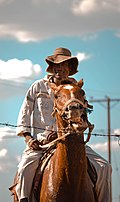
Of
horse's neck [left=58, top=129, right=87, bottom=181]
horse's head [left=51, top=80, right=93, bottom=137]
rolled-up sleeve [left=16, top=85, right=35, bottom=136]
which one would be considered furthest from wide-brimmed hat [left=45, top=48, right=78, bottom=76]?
horse's neck [left=58, top=129, right=87, bottom=181]

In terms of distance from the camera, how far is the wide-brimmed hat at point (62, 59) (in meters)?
9.10

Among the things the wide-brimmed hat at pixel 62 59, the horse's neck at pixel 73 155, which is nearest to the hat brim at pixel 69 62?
the wide-brimmed hat at pixel 62 59

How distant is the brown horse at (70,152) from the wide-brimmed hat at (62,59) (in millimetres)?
1273

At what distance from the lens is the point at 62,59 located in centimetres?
909

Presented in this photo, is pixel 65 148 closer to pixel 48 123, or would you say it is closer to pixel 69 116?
pixel 69 116

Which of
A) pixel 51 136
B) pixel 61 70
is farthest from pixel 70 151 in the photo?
pixel 61 70

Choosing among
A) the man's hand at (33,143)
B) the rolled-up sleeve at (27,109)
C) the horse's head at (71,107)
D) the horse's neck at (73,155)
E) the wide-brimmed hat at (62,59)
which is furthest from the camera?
the rolled-up sleeve at (27,109)

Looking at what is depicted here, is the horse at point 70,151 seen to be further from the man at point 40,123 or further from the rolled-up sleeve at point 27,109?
the rolled-up sleeve at point 27,109

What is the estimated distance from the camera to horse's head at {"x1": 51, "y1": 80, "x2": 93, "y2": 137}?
7.10 m

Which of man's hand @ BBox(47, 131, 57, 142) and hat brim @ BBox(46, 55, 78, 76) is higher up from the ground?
hat brim @ BBox(46, 55, 78, 76)

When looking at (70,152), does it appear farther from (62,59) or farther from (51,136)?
(62,59)

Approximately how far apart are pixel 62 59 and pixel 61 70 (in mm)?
191

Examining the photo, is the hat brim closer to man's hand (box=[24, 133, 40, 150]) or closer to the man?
the man

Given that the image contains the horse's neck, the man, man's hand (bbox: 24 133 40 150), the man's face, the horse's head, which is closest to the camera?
the horse's head
